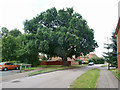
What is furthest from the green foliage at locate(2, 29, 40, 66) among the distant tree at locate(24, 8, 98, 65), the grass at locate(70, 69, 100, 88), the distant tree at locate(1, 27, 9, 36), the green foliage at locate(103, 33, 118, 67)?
the distant tree at locate(1, 27, 9, 36)

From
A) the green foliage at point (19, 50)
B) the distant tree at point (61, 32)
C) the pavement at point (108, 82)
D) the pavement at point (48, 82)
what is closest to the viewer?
the pavement at point (108, 82)

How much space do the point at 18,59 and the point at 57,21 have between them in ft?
41.3

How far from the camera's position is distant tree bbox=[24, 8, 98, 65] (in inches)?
1037

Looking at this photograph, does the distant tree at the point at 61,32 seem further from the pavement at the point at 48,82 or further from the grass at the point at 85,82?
the grass at the point at 85,82

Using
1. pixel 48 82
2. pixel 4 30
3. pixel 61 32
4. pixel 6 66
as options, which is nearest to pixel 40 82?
pixel 48 82

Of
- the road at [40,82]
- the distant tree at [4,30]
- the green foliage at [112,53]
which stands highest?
the distant tree at [4,30]

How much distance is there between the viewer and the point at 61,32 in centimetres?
2661

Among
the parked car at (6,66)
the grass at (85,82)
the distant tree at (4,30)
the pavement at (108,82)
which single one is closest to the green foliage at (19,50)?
the parked car at (6,66)

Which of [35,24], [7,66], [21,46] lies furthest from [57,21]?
[7,66]

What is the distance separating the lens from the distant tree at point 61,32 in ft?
86.4

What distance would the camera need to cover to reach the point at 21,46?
34.1m

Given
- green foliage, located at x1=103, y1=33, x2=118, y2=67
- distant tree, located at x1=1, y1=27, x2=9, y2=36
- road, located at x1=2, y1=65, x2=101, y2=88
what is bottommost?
road, located at x1=2, y1=65, x2=101, y2=88

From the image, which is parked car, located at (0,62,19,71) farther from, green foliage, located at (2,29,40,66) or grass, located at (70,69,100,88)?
grass, located at (70,69,100,88)

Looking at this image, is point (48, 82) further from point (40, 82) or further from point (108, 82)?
point (108, 82)
